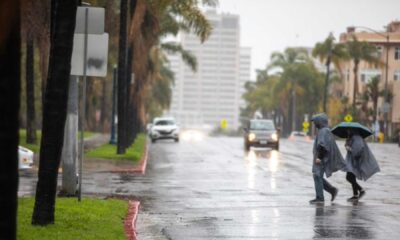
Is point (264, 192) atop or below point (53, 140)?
below

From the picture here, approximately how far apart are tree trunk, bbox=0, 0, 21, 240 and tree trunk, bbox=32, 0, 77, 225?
4360 millimetres

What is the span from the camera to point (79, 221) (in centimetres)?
1177

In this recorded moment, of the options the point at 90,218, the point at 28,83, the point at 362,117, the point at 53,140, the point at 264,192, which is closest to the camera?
the point at 53,140

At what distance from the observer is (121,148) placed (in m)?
31.5

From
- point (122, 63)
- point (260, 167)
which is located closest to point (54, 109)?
point (260, 167)

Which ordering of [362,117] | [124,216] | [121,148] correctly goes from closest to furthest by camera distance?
[124,216] → [121,148] → [362,117]

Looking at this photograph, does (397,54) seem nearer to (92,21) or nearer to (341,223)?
(92,21)

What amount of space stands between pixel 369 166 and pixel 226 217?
474 centimetres

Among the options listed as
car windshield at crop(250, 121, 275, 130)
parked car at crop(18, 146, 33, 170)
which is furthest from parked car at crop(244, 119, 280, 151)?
parked car at crop(18, 146, 33, 170)

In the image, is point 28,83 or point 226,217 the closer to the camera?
point 226,217

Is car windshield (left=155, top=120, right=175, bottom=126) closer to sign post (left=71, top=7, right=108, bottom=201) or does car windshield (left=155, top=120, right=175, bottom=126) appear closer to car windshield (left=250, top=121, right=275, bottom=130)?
car windshield (left=250, top=121, right=275, bottom=130)

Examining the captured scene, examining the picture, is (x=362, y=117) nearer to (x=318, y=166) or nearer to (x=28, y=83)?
(x=28, y=83)

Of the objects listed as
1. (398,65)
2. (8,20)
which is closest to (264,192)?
(8,20)

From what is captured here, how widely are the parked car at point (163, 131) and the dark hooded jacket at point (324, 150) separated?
43.0m
